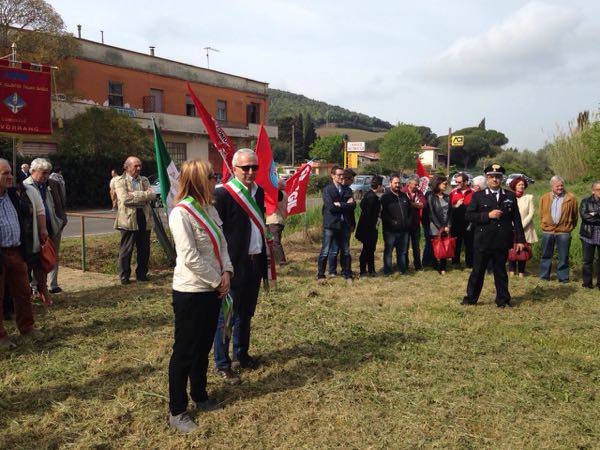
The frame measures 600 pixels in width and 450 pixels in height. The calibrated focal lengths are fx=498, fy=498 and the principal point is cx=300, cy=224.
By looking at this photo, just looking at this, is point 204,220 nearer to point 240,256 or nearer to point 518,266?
point 240,256

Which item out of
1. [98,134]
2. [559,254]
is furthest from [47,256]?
[98,134]

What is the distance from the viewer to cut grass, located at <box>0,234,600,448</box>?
358cm

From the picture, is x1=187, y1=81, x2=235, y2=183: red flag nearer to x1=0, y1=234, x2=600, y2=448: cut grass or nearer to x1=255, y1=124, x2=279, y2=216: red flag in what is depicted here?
x1=255, y1=124, x2=279, y2=216: red flag

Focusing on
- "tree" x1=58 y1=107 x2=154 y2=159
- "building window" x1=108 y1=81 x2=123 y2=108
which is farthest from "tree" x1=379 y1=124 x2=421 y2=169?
"tree" x1=58 y1=107 x2=154 y2=159

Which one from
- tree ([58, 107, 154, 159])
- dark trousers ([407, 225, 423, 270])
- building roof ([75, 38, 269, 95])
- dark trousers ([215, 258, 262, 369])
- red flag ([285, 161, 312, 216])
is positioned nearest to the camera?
dark trousers ([215, 258, 262, 369])

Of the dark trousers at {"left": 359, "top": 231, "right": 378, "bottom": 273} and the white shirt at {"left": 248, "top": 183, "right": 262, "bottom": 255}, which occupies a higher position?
the white shirt at {"left": 248, "top": 183, "right": 262, "bottom": 255}

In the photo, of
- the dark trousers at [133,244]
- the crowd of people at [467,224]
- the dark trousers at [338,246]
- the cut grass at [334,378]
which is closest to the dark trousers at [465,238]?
the crowd of people at [467,224]

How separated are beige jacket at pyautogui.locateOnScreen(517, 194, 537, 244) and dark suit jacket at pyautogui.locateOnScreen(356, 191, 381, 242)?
2.55 m

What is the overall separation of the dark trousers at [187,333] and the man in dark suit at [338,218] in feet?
15.7

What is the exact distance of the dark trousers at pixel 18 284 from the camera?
5121 millimetres

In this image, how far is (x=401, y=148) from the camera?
64.8 m

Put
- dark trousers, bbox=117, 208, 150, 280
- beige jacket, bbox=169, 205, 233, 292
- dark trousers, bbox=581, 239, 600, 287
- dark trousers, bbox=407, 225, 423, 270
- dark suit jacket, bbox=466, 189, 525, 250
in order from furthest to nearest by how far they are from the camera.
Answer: dark trousers, bbox=407, 225, 423, 270 < dark trousers, bbox=581, 239, 600, 287 < dark trousers, bbox=117, 208, 150, 280 < dark suit jacket, bbox=466, 189, 525, 250 < beige jacket, bbox=169, 205, 233, 292

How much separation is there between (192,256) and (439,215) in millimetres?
6715

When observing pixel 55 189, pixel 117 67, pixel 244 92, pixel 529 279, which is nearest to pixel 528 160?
pixel 244 92
